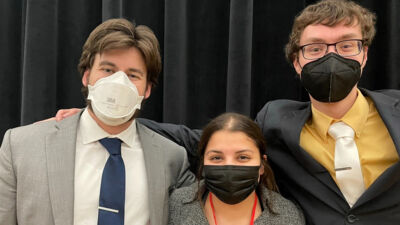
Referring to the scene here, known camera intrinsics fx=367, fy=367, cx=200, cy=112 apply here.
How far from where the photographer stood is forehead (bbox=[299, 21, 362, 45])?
140cm

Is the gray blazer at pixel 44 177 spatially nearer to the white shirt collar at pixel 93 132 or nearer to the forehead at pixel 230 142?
the white shirt collar at pixel 93 132

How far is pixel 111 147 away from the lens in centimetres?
137

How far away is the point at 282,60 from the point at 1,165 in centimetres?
144

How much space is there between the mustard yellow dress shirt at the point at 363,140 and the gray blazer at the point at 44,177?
0.62 meters

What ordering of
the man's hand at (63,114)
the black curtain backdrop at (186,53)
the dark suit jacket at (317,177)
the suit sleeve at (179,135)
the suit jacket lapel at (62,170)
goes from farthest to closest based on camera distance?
the black curtain backdrop at (186,53) → the suit sleeve at (179,135) → the man's hand at (63,114) → the dark suit jacket at (317,177) → the suit jacket lapel at (62,170)

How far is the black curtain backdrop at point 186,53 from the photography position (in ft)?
6.24

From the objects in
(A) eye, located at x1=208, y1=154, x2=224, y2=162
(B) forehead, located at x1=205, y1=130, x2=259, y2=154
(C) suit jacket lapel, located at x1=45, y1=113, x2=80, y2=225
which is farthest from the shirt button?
(C) suit jacket lapel, located at x1=45, y1=113, x2=80, y2=225

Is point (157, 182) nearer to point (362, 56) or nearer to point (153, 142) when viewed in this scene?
point (153, 142)

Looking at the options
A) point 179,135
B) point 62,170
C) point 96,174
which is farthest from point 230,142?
point 62,170

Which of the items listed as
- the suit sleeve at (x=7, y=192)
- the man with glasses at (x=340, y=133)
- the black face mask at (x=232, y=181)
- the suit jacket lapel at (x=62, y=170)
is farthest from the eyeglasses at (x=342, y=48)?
the suit sleeve at (x=7, y=192)

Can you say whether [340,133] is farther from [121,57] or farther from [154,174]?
[121,57]

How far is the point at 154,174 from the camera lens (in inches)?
54.9

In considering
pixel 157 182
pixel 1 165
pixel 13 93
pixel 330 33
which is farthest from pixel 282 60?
pixel 13 93

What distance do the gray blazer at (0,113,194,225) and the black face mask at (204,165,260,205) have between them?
20cm
